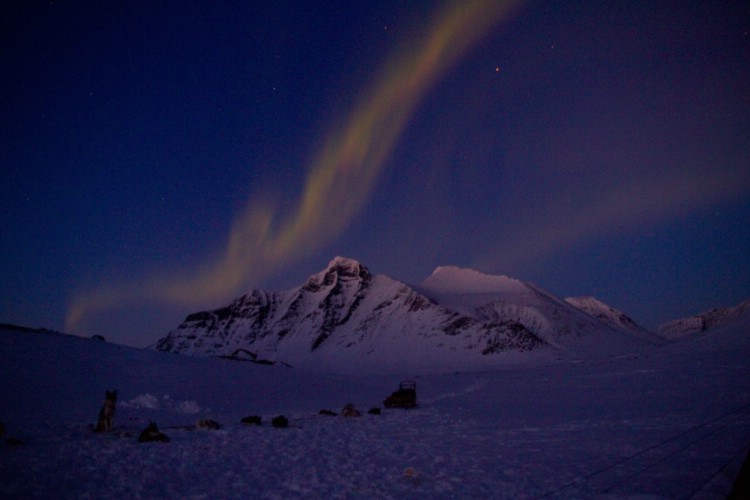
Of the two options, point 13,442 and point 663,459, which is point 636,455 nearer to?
point 663,459

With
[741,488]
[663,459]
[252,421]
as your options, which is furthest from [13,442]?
[663,459]

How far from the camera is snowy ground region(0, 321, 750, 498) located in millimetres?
10781

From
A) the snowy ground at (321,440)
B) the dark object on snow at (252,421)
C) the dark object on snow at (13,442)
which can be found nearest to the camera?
the snowy ground at (321,440)

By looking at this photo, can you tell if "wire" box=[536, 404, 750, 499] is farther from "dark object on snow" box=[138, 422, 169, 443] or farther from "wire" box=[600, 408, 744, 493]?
"dark object on snow" box=[138, 422, 169, 443]

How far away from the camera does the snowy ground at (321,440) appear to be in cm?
1078

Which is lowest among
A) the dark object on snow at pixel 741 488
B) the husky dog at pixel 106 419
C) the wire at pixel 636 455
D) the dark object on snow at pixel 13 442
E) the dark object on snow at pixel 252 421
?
the wire at pixel 636 455

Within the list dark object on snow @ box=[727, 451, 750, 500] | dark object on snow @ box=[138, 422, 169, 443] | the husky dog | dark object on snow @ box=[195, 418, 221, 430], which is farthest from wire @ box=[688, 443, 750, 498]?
the husky dog

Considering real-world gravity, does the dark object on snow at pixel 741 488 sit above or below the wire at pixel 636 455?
above

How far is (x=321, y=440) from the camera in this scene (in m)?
17.5

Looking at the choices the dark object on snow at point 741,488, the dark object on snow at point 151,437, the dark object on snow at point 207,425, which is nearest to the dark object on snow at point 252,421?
the dark object on snow at point 207,425

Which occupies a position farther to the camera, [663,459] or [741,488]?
[663,459]

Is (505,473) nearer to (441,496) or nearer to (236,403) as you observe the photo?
(441,496)

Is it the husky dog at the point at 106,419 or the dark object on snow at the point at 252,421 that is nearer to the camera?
the husky dog at the point at 106,419

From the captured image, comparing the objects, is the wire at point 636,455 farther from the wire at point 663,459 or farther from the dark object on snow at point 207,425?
the dark object on snow at point 207,425
